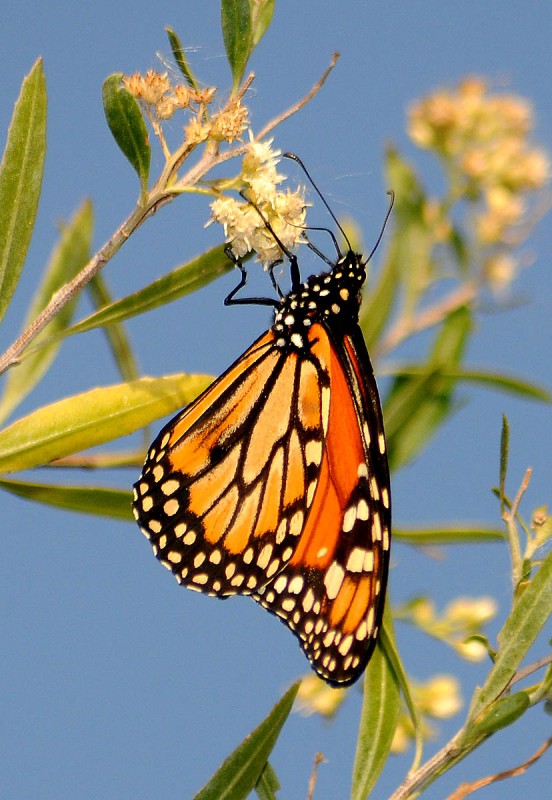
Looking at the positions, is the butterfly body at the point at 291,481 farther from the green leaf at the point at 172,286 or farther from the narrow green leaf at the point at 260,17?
the narrow green leaf at the point at 260,17

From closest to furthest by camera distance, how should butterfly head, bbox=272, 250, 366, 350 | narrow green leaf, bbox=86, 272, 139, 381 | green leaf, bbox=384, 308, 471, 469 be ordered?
butterfly head, bbox=272, 250, 366, 350 < narrow green leaf, bbox=86, 272, 139, 381 < green leaf, bbox=384, 308, 471, 469

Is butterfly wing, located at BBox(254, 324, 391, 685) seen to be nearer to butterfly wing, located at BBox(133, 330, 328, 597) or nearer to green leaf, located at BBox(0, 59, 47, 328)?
butterfly wing, located at BBox(133, 330, 328, 597)

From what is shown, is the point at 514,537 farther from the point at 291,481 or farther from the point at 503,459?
the point at 291,481

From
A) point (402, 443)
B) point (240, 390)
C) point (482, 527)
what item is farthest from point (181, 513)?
point (402, 443)

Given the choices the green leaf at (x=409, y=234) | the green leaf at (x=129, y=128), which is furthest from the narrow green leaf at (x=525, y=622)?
the green leaf at (x=409, y=234)

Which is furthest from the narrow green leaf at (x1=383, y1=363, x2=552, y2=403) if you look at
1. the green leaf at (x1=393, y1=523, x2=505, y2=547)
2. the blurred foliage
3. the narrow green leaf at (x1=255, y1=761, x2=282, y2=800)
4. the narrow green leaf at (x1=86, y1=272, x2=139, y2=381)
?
the narrow green leaf at (x1=255, y1=761, x2=282, y2=800)

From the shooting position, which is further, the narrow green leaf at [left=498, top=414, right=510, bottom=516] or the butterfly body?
the butterfly body
